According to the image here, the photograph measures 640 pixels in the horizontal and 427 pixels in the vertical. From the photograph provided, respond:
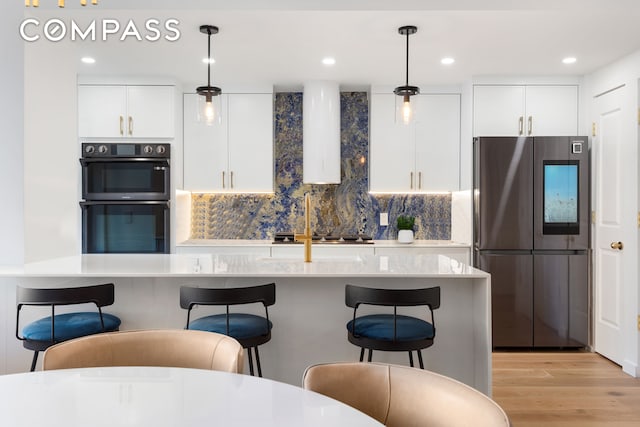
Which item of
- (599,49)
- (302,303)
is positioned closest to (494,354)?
(302,303)

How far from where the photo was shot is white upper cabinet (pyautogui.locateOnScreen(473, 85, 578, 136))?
175 inches

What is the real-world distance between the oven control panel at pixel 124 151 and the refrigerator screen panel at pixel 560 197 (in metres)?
3.32

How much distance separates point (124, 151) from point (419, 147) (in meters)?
2.71

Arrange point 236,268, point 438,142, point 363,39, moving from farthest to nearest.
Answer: point 438,142 → point 363,39 → point 236,268

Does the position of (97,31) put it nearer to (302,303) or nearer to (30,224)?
(30,224)

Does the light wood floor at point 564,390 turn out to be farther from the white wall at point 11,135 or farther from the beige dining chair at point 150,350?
the white wall at point 11,135

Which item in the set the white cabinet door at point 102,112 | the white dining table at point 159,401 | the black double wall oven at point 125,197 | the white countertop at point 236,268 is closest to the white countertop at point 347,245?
the black double wall oven at point 125,197

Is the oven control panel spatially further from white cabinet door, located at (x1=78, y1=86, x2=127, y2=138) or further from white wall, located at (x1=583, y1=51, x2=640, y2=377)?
white wall, located at (x1=583, y1=51, x2=640, y2=377)

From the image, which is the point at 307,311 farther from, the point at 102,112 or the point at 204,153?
the point at 102,112

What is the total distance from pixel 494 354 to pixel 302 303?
2.09m

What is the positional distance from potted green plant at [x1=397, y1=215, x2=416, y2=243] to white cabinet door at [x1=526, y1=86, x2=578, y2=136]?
133 cm

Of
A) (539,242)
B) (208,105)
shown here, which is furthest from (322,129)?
(539,242)

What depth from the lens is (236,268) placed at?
2760 mm

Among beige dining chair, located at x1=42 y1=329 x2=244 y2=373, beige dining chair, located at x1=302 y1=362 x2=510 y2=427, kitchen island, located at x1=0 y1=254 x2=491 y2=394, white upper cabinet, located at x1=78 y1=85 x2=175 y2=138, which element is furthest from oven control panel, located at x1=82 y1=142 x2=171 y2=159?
beige dining chair, located at x1=302 y1=362 x2=510 y2=427
